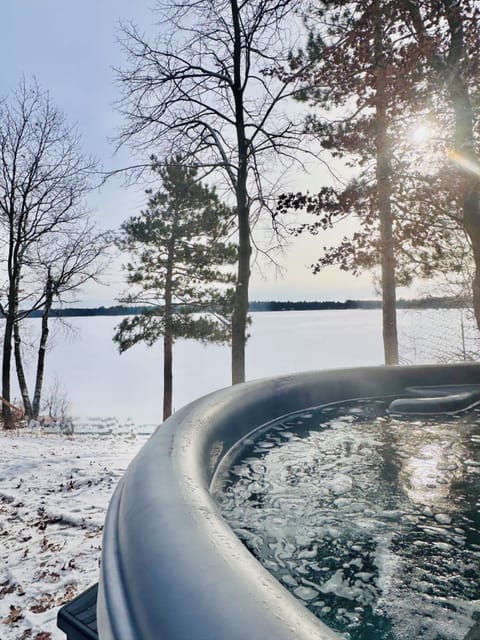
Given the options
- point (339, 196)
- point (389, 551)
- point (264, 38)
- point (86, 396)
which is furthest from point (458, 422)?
point (86, 396)

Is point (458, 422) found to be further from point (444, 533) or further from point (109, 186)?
point (109, 186)

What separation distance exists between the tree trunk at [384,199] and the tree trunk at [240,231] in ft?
7.01

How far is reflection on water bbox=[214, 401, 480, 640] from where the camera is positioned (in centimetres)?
96

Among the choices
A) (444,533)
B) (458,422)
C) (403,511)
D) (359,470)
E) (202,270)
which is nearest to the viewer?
(444,533)

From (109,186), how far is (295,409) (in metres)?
5.20

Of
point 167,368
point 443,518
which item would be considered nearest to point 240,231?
point 167,368

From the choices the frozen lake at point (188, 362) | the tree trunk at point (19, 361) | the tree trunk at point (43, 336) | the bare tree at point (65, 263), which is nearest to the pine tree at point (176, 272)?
the frozen lake at point (188, 362)

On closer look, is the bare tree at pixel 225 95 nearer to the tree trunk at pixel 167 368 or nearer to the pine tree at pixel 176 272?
the pine tree at pixel 176 272

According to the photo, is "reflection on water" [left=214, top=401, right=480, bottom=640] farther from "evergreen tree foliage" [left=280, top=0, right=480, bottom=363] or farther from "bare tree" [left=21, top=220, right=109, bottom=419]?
"bare tree" [left=21, top=220, right=109, bottom=419]

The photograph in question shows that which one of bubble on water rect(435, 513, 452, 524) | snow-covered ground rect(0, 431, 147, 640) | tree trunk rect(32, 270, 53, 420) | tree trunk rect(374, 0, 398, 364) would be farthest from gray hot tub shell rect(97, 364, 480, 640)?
tree trunk rect(32, 270, 53, 420)

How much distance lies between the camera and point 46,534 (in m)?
2.46

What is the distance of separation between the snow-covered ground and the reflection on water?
99 cm

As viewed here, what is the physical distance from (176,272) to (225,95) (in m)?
4.99

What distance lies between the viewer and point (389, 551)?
1217 mm
